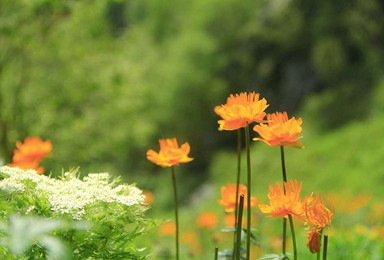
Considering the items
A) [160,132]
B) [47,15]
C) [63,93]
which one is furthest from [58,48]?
[160,132]

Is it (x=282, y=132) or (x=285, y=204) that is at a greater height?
(x=282, y=132)

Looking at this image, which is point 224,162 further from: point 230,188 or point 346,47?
point 230,188

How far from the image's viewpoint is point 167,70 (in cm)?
2492

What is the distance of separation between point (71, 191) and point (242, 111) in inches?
19.1

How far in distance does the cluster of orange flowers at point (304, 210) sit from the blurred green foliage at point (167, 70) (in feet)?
11.5

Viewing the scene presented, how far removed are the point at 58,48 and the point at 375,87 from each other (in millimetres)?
9009

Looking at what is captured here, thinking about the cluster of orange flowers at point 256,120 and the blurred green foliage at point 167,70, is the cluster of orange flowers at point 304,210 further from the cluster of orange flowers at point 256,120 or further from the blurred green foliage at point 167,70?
the blurred green foliage at point 167,70

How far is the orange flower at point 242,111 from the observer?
1420mm

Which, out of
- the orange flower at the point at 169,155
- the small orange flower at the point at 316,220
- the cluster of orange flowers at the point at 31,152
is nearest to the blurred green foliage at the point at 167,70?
the cluster of orange flowers at the point at 31,152

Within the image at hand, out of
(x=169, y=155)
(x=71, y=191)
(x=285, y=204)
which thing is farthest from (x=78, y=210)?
(x=285, y=204)

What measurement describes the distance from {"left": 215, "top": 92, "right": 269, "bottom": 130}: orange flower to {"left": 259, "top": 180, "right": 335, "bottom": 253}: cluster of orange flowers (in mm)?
181

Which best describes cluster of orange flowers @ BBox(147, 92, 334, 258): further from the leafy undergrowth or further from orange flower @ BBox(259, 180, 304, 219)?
the leafy undergrowth

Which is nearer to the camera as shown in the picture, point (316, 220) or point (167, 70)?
point (316, 220)

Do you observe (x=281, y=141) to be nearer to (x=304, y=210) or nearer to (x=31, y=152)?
(x=304, y=210)
